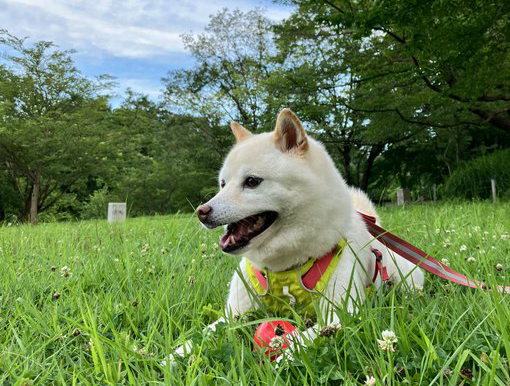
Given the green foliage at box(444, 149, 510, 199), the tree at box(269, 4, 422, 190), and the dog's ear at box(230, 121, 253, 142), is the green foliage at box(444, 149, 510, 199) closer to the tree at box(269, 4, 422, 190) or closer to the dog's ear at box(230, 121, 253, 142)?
the tree at box(269, 4, 422, 190)

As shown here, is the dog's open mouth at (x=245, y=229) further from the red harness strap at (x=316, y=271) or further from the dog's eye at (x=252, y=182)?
the red harness strap at (x=316, y=271)

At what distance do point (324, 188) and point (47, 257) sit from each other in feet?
8.63

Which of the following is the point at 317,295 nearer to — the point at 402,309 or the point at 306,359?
the point at 402,309

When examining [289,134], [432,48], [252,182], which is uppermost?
[432,48]

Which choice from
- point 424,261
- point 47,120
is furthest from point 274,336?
point 47,120

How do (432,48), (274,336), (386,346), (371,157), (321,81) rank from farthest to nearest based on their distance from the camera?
1. (371,157)
2. (321,81)
3. (432,48)
4. (274,336)
5. (386,346)

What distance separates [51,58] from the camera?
52.2 feet

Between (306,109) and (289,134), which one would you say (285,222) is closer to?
(289,134)

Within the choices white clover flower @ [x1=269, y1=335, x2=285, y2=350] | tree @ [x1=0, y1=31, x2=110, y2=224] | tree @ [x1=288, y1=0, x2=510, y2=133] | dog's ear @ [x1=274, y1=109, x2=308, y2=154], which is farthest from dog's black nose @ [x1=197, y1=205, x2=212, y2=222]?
tree @ [x1=0, y1=31, x2=110, y2=224]

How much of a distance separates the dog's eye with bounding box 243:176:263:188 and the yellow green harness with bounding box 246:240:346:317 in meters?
0.44

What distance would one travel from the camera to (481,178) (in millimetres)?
11266

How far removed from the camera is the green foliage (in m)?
11.0

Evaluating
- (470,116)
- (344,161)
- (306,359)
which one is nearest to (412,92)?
(470,116)

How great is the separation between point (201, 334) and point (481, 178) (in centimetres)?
1194
